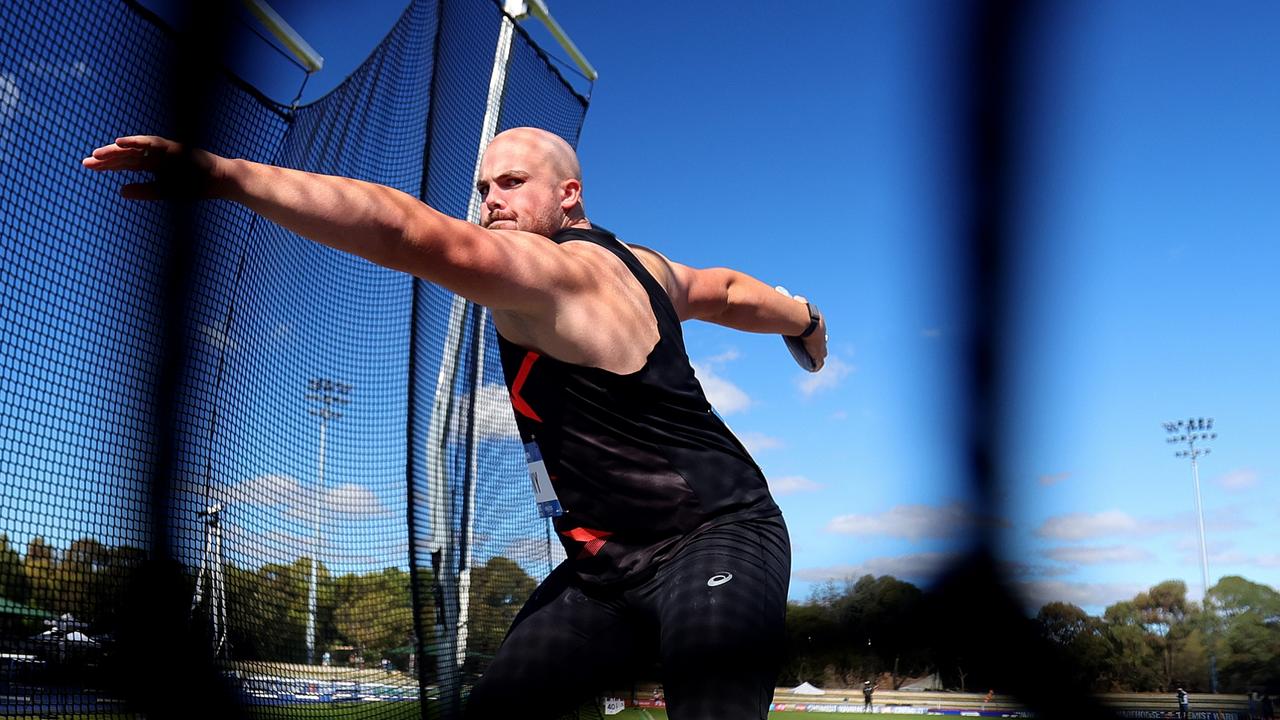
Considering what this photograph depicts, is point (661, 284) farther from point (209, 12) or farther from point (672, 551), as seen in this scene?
point (209, 12)

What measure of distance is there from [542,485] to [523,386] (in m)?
0.21

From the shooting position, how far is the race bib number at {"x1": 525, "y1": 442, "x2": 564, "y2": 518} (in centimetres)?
169

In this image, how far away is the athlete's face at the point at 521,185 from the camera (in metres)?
1.75

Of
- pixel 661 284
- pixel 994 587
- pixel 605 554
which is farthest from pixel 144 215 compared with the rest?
pixel 994 587

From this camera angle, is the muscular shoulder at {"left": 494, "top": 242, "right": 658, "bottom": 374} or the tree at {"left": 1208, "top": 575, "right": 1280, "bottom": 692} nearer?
the muscular shoulder at {"left": 494, "top": 242, "right": 658, "bottom": 374}

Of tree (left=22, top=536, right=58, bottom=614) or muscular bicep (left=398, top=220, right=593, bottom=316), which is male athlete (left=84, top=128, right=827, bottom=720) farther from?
tree (left=22, top=536, right=58, bottom=614)

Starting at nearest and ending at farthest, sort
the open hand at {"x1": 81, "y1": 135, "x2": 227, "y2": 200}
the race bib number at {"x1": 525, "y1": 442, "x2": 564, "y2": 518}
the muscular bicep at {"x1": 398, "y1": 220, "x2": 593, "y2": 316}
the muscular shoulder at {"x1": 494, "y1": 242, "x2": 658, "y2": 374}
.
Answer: the open hand at {"x1": 81, "y1": 135, "x2": 227, "y2": 200} → the muscular bicep at {"x1": 398, "y1": 220, "x2": 593, "y2": 316} → the muscular shoulder at {"x1": 494, "y1": 242, "x2": 658, "y2": 374} → the race bib number at {"x1": 525, "y1": 442, "x2": 564, "y2": 518}

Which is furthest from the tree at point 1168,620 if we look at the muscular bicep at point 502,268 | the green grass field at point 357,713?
the green grass field at point 357,713

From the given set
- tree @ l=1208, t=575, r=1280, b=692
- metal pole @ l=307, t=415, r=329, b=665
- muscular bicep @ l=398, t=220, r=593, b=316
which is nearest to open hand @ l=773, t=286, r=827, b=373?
muscular bicep @ l=398, t=220, r=593, b=316

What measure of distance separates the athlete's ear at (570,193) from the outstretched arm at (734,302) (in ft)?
0.53

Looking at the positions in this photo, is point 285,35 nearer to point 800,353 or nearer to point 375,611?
point 800,353

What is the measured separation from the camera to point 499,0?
470 cm

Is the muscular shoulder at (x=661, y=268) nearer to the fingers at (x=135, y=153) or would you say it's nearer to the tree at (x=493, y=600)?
Answer: the fingers at (x=135, y=153)

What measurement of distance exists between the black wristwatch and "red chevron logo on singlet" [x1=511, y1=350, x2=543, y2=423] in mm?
744
